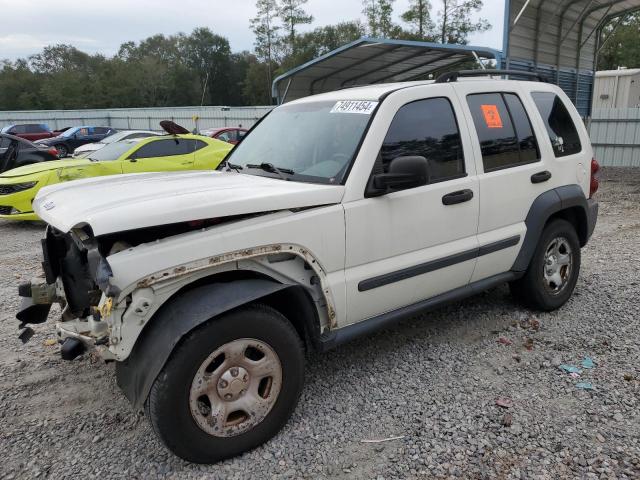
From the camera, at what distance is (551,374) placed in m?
3.50

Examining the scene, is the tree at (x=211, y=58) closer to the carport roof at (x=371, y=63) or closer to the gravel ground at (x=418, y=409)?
the carport roof at (x=371, y=63)

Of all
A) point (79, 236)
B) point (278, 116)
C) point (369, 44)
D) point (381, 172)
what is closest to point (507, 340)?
point (381, 172)

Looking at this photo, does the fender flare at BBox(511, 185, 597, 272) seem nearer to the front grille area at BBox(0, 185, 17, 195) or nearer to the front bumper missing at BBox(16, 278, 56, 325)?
the front bumper missing at BBox(16, 278, 56, 325)

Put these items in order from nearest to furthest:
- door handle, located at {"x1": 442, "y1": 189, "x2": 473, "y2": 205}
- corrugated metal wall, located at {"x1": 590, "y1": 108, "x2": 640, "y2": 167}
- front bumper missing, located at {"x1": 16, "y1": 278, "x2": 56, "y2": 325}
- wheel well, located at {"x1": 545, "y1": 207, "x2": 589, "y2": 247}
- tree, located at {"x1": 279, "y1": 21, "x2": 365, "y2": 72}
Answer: front bumper missing, located at {"x1": 16, "y1": 278, "x2": 56, "y2": 325}
door handle, located at {"x1": 442, "y1": 189, "x2": 473, "y2": 205}
wheel well, located at {"x1": 545, "y1": 207, "x2": 589, "y2": 247}
corrugated metal wall, located at {"x1": 590, "y1": 108, "x2": 640, "y2": 167}
tree, located at {"x1": 279, "y1": 21, "x2": 365, "y2": 72}

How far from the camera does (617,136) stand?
15102 mm

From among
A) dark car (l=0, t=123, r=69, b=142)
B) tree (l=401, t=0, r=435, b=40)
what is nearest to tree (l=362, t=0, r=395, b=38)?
tree (l=401, t=0, r=435, b=40)

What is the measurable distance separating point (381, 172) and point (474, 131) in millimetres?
984

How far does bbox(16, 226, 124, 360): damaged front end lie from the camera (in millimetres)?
2377

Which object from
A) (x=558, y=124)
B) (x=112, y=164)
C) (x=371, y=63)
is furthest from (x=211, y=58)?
(x=558, y=124)

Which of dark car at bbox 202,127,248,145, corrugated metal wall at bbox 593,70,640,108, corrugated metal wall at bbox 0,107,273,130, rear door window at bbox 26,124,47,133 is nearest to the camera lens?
dark car at bbox 202,127,248,145

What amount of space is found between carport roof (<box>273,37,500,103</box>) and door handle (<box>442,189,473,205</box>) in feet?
28.7

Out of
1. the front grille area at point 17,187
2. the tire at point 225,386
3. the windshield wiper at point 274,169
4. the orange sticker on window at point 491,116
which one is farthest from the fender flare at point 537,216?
the front grille area at point 17,187

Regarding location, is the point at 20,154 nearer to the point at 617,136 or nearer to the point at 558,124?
the point at 558,124

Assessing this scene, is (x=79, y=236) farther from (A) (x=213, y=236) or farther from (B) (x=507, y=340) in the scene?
(B) (x=507, y=340)
